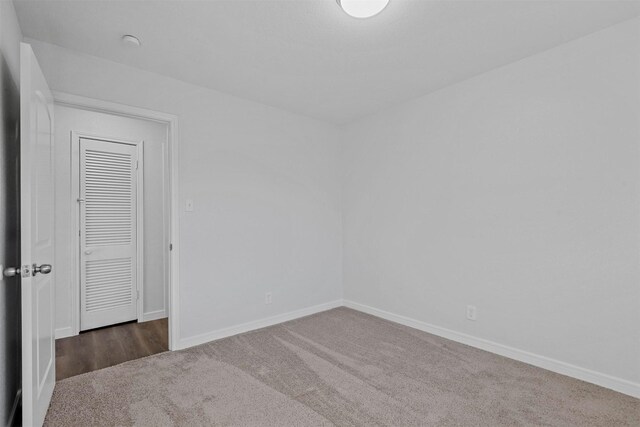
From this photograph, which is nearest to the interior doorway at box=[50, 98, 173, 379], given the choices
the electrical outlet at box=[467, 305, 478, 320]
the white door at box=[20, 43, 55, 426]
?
the white door at box=[20, 43, 55, 426]

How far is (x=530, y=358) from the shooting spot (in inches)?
105

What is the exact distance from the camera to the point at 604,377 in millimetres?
2297

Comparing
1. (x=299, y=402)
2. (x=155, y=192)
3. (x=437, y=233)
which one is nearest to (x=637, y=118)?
(x=437, y=233)

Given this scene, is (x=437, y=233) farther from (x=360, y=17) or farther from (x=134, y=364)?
(x=134, y=364)

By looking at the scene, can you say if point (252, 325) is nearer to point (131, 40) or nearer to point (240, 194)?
point (240, 194)

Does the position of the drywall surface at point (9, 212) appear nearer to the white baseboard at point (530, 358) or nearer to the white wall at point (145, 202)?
the white wall at point (145, 202)

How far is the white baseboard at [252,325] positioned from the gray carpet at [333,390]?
0.30 ft

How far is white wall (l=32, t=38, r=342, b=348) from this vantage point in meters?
2.82

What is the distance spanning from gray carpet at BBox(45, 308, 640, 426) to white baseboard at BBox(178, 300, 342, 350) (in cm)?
9

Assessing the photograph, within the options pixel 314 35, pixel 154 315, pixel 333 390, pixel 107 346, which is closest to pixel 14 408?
pixel 107 346

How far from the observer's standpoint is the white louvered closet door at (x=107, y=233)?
3553mm

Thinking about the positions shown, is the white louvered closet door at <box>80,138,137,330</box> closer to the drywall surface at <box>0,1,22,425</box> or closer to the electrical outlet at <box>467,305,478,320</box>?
the drywall surface at <box>0,1,22,425</box>

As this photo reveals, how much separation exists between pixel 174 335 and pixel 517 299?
295cm

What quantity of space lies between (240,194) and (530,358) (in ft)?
9.68
